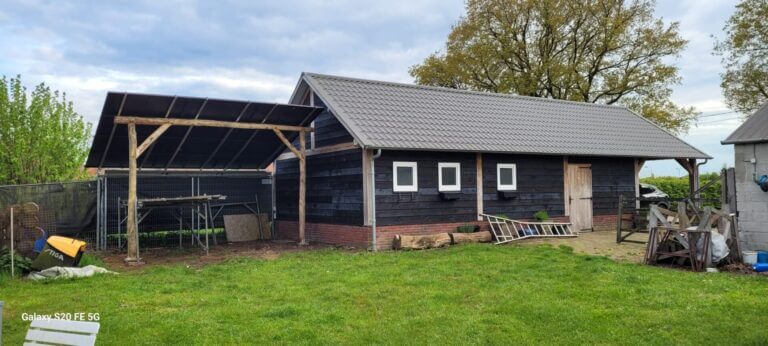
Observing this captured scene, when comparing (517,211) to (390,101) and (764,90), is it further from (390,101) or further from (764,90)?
(764,90)

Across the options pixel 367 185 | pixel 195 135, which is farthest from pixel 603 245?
pixel 195 135

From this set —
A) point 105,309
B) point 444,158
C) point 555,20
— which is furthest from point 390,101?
point 555,20

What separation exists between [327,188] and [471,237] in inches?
164

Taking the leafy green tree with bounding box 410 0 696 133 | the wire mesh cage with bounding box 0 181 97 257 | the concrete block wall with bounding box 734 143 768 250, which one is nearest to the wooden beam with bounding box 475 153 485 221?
the concrete block wall with bounding box 734 143 768 250

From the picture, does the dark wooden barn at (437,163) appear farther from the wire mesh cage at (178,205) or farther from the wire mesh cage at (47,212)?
the wire mesh cage at (47,212)

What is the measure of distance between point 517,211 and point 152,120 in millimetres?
10307

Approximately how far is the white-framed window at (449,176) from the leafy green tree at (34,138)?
45.2 feet

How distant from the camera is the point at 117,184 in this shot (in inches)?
611

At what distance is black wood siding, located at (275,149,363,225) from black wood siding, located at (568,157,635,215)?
770 centimetres

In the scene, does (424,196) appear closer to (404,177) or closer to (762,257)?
(404,177)

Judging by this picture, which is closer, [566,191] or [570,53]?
[566,191]

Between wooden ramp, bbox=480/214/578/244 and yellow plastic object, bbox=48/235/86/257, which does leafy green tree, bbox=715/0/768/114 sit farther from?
yellow plastic object, bbox=48/235/86/257

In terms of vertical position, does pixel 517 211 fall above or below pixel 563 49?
below

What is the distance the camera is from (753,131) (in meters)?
11.5
